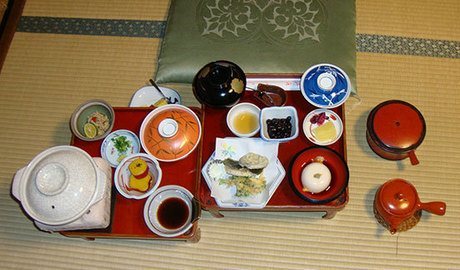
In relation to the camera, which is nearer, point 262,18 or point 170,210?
point 170,210

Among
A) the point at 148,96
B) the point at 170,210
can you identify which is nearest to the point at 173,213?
the point at 170,210

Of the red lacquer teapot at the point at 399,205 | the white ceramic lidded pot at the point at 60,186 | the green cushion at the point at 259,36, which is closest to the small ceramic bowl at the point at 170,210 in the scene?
the white ceramic lidded pot at the point at 60,186

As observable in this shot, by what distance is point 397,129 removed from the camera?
7.38ft

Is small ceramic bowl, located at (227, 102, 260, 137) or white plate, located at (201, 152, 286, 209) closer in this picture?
white plate, located at (201, 152, 286, 209)

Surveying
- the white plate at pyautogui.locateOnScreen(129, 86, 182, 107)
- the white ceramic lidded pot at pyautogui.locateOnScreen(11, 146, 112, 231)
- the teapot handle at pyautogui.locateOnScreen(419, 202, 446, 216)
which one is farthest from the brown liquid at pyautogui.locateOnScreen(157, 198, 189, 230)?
the teapot handle at pyautogui.locateOnScreen(419, 202, 446, 216)

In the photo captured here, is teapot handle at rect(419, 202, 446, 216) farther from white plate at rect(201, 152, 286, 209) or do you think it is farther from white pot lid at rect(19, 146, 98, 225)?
white pot lid at rect(19, 146, 98, 225)

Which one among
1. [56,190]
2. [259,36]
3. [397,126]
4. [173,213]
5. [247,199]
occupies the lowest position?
[173,213]

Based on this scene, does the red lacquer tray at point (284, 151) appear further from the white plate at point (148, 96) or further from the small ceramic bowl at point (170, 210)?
the white plate at point (148, 96)

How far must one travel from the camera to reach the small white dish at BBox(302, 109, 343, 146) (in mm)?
2158

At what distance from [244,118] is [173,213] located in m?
0.63

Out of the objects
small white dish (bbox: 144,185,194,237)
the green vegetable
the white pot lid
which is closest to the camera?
the white pot lid

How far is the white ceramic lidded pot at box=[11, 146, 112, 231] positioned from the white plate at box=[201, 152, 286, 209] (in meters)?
0.52

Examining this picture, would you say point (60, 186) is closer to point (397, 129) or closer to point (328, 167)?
point (328, 167)

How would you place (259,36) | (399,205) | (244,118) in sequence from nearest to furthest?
1. (399,205)
2. (244,118)
3. (259,36)
